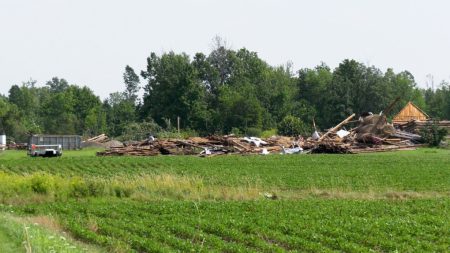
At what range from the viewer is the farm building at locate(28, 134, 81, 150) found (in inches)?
2571

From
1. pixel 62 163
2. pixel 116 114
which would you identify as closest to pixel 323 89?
pixel 116 114

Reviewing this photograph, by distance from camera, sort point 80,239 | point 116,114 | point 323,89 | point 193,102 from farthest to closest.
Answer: point 116,114
point 323,89
point 193,102
point 80,239

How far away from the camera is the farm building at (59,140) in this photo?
65.3 metres

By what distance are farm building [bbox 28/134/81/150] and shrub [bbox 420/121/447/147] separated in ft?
122

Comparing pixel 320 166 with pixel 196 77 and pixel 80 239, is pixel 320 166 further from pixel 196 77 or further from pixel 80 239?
pixel 196 77

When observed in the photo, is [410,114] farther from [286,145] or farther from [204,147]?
[204,147]

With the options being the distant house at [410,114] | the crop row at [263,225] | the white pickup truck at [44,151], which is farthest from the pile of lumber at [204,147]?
the crop row at [263,225]

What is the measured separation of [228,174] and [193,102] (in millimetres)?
68763

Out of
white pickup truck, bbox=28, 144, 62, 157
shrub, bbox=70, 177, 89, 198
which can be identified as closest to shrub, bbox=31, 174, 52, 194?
shrub, bbox=70, 177, 89, 198

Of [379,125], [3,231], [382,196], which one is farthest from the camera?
[379,125]

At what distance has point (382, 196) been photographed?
78.2ft

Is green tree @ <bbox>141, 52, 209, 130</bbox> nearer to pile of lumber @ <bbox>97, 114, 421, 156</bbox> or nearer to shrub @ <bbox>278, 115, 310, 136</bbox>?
shrub @ <bbox>278, 115, 310, 136</bbox>

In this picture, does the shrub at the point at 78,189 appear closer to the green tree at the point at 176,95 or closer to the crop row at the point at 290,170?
the crop row at the point at 290,170

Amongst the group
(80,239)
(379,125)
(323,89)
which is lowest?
(80,239)
